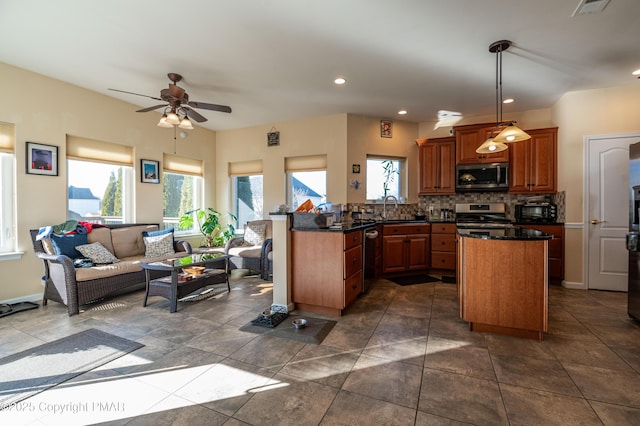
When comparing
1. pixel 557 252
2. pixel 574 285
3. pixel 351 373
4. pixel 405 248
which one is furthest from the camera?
pixel 405 248

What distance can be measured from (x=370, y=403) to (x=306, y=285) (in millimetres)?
1505

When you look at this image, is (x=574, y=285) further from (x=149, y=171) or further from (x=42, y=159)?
(x=42, y=159)

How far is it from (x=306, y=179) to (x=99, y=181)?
3.28 metres

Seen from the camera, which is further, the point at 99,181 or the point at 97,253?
the point at 99,181

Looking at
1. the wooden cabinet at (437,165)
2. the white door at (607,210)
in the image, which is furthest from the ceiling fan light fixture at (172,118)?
the white door at (607,210)

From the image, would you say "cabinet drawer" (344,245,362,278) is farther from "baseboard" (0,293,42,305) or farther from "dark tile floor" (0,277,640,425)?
"baseboard" (0,293,42,305)

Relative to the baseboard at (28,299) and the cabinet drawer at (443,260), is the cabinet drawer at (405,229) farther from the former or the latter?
the baseboard at (28,299)

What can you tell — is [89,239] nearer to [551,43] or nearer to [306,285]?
[306,285]

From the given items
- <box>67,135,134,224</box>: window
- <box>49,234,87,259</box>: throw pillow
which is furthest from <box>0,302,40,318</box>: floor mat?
<box>67,135,134,224</box>: window

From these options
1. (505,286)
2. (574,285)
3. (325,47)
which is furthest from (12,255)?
(574,285)

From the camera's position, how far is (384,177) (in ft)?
17.3

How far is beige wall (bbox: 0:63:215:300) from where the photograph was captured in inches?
130

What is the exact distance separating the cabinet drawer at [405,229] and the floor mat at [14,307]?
4.51 m

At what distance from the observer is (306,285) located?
2.99 metres
